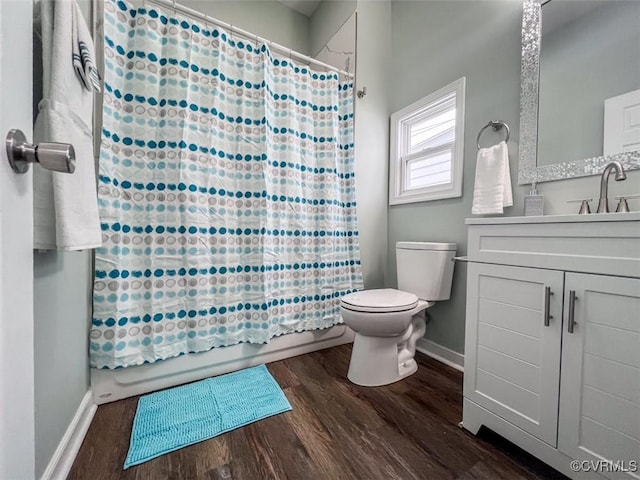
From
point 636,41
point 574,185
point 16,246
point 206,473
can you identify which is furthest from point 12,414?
point 636,41

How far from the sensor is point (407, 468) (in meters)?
0.92

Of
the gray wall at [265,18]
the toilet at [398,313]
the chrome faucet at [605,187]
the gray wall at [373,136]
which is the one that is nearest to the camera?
the chrome faucet at [605,187]

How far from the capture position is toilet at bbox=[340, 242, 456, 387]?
1.34 metres

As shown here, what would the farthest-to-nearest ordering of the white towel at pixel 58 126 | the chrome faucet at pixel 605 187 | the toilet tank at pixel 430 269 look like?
the toilet tank at pixel 430 269 < the chrome faucet at pixel 605 187 < the white towel at pixel 58 126

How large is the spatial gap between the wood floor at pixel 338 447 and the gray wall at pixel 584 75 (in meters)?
1.23

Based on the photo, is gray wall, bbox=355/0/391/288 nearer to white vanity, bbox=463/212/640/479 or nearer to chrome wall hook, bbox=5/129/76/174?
white vanity, bbox=463/212/640/479

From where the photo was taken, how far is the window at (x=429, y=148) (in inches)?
63.6

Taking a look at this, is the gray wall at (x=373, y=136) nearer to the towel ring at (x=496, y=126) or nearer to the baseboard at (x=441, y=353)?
the baseboard at (x=441, y=353)

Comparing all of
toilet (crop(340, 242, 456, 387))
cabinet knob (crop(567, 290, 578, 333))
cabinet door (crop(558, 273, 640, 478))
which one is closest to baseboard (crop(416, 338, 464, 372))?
toilet (crop(340, 242, 456, 387))

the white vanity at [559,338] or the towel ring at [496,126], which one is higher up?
the towel ring at [496,126]

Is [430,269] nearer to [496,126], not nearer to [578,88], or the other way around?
[496,126]

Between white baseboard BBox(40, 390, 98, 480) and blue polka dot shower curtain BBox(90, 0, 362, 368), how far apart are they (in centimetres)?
18

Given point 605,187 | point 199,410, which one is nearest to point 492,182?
point 605,187

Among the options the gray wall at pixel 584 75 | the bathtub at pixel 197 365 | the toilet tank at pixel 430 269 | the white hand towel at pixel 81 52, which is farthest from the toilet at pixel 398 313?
the white hand towel at pixel 81 52
